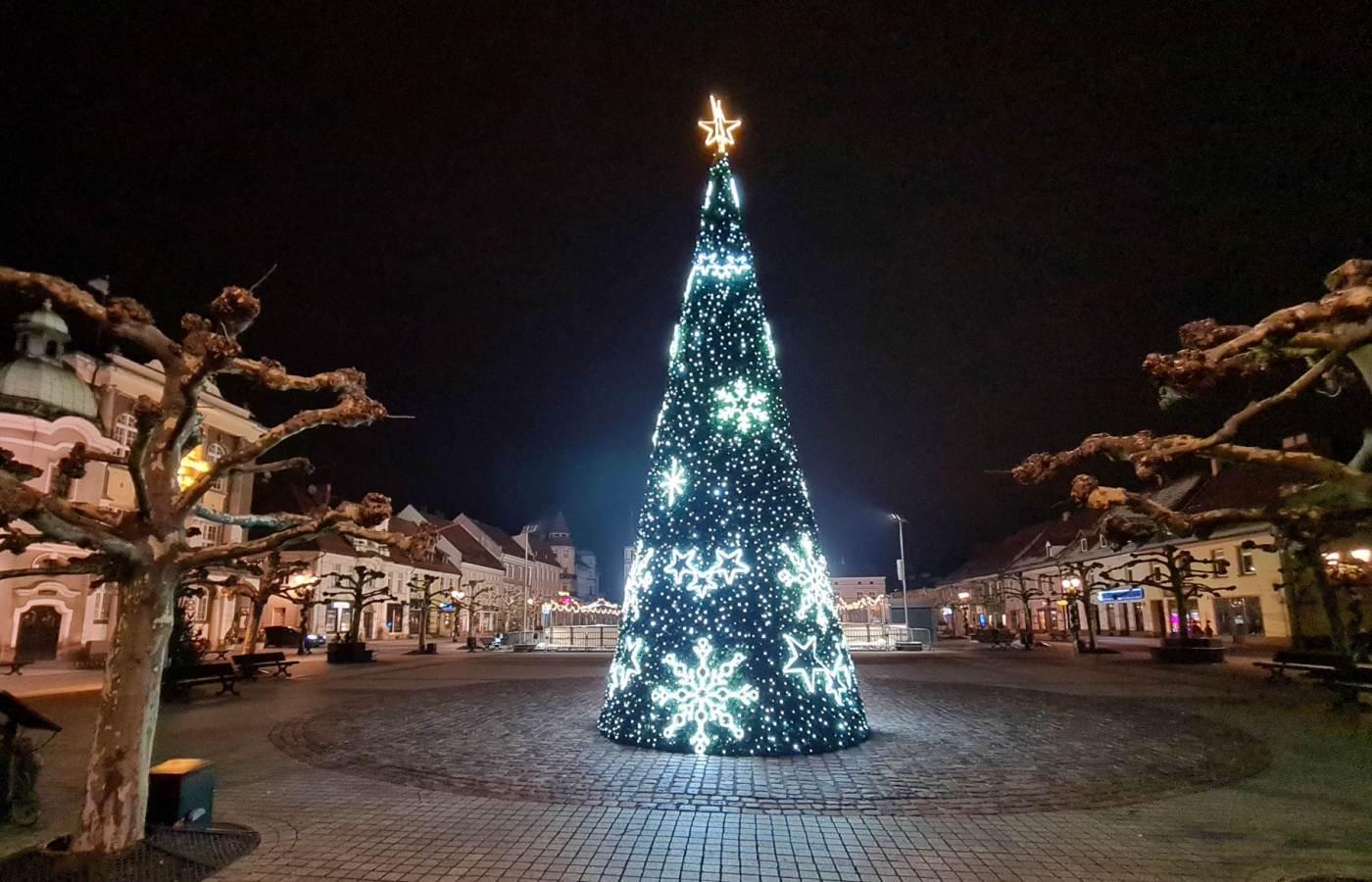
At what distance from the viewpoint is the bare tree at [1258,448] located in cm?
488

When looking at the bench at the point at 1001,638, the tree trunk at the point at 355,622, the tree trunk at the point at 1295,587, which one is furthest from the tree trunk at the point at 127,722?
the bench at the point at 1001,638

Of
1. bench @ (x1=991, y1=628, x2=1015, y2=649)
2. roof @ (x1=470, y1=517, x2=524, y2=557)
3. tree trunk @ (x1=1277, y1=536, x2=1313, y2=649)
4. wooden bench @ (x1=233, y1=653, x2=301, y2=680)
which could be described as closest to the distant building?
wooden bench @ (x1=233, y1=653, x2=301, y2=680)

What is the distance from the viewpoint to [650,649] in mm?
9758

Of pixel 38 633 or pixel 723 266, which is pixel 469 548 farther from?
pixel 723 266

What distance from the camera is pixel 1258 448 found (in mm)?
5117

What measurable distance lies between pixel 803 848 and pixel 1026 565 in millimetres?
59178

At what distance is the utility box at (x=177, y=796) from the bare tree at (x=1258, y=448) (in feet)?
26.0

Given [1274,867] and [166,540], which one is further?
[166,540]

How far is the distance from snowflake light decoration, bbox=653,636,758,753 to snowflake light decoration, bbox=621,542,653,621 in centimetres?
103

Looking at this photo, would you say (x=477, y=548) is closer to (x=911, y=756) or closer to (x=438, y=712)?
(x=438, y=712)

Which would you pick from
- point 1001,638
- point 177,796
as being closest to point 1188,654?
point 1001,638

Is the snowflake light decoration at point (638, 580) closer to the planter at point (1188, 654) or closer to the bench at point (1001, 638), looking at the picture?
the planter at point (1188, 654)

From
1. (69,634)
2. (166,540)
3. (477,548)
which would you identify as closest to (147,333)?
(166,540)

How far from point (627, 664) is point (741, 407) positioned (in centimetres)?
387
